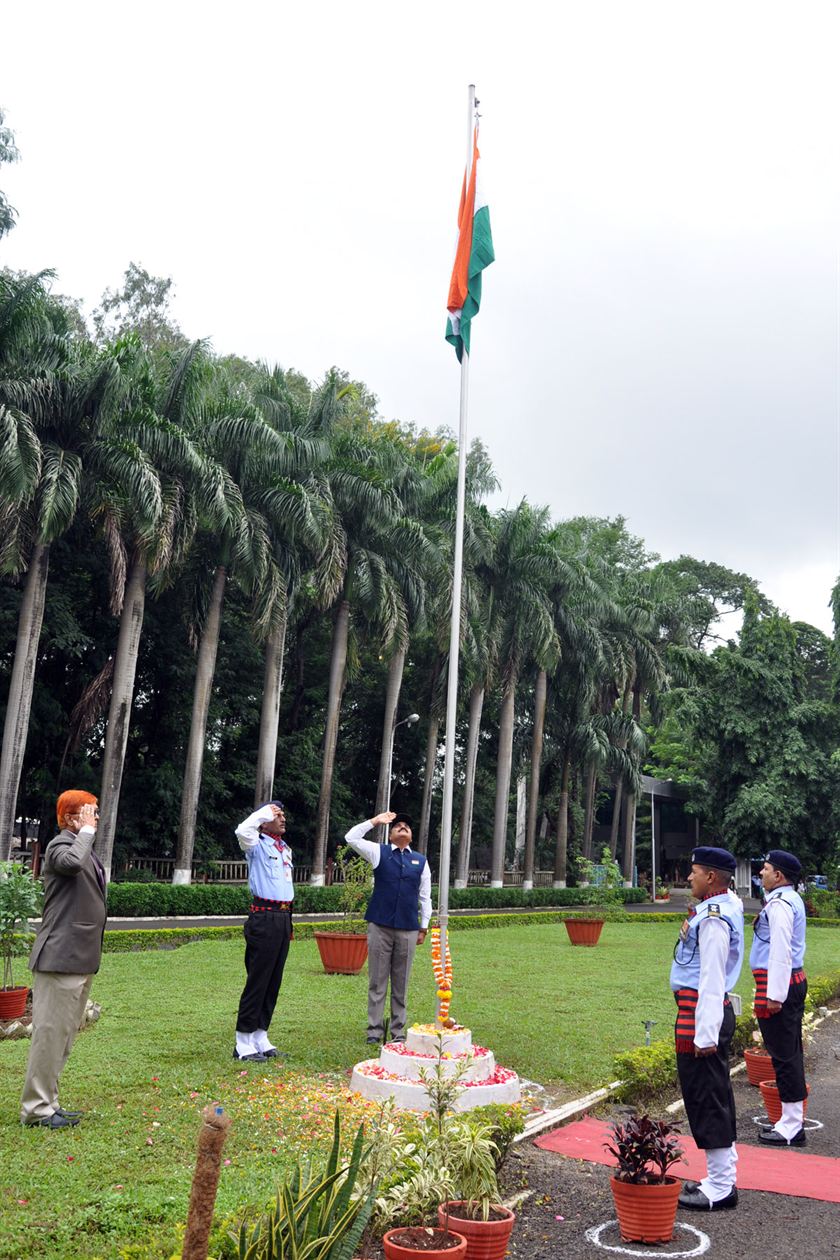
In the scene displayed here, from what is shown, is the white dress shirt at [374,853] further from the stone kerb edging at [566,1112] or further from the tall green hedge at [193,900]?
the tall green hedge at [193,900]

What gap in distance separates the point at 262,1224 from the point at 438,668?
34962mm

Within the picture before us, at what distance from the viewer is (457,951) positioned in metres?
Answer: 20.5

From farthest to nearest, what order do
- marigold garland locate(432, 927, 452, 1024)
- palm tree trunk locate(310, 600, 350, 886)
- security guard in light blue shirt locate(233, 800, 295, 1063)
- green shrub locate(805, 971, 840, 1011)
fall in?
palm tree trunk locate(310, 600, 350, 886) → green shrub locate(805, 971, 840, 1011) → security guard in light blue shirt locate(233, 800, 295, 1063) → marigold garland locate(432, 927, 452, 1024)

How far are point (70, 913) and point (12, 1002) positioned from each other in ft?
13.0

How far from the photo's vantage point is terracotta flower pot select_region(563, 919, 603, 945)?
22.2m

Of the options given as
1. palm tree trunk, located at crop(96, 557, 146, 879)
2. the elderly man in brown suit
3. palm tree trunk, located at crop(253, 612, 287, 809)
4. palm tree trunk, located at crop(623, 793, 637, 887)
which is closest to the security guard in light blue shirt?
the elderly man in brown suit

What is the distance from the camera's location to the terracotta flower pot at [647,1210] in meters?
4.99

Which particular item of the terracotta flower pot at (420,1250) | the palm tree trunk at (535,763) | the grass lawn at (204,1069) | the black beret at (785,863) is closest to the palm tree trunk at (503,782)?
the palm tree trunk at (535,763)

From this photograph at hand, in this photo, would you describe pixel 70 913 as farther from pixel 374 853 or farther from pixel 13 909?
pixel 13 909

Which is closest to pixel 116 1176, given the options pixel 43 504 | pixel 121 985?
pixel 121 985

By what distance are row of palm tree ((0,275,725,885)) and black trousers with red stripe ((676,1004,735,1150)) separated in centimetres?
2006

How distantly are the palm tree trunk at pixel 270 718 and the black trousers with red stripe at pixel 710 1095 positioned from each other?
2372 cm

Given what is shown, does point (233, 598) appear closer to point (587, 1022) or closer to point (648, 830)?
point (587, 1022)

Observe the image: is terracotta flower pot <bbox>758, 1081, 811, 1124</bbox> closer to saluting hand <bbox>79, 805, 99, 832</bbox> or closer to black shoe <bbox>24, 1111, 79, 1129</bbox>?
black shoe <bbox>24, 1111, 79, 1129</bbox>
